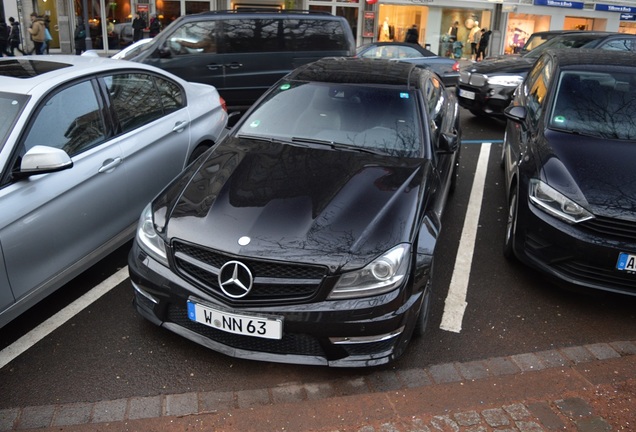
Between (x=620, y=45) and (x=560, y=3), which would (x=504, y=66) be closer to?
(x=620, y=45)

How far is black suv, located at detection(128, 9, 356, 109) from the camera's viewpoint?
9414mm

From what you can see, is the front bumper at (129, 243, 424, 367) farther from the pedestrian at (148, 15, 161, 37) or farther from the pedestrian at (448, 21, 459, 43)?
the pedestrian at (448, 21, 459, 43)

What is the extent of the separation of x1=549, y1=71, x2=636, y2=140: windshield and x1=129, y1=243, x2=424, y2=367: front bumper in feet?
8.38

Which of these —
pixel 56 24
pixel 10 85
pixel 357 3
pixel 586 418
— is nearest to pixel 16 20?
pixel 56 24

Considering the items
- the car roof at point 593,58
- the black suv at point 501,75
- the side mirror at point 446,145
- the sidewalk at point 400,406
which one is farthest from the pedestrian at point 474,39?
the sidewalk at point 400,406

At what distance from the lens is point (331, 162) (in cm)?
413

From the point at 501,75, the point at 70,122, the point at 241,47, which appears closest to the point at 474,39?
the point at 501,75

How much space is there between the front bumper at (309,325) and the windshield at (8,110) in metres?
1.24

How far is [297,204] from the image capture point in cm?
364

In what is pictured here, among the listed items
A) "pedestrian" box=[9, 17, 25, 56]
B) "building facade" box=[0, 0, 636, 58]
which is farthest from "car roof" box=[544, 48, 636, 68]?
"pedestrian" box=[9, 17, 25, 56]

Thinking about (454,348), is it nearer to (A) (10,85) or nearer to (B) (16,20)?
(A) (10,85)

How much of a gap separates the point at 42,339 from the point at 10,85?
1766 mm

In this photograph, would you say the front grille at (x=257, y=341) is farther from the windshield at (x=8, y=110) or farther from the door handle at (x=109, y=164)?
the windshield at (x=8, y=110)

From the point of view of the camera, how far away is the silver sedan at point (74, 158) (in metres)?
3.64
